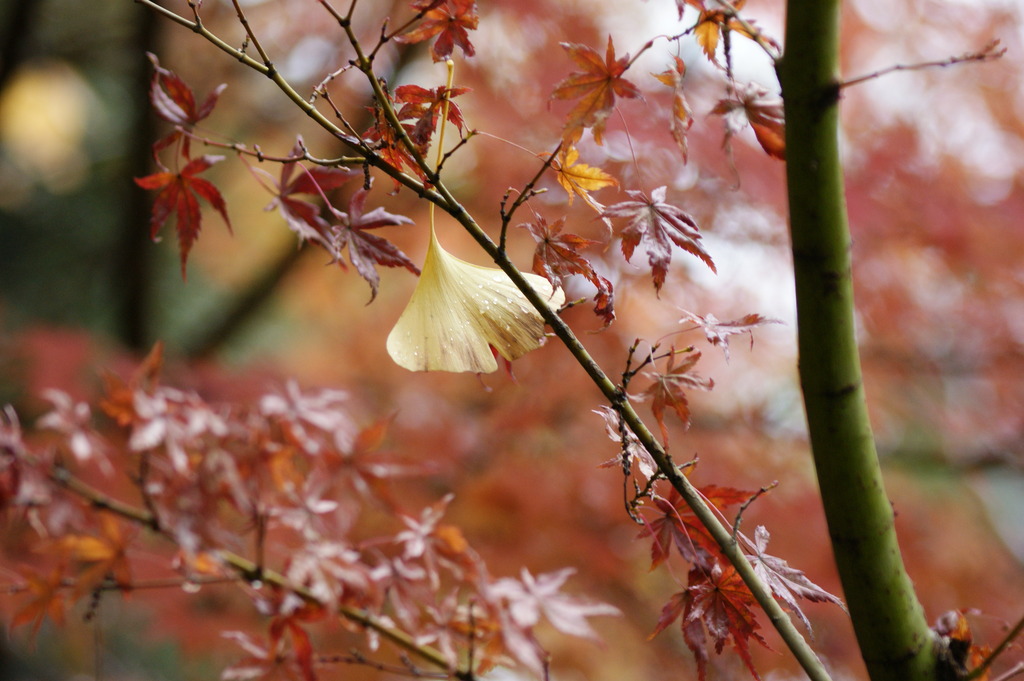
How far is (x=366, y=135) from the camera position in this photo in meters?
0.54

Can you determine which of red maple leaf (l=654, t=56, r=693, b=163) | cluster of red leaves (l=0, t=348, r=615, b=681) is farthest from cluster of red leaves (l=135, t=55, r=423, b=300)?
cluster of red leaves (l=0, t=348, r=615, b=681)

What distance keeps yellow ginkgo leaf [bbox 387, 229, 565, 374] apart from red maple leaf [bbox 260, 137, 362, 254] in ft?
0.39

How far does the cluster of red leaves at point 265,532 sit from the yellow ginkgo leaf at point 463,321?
8.7 inches

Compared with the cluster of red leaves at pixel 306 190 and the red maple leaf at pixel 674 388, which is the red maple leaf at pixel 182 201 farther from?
the red maple leaf at pixel 674 388

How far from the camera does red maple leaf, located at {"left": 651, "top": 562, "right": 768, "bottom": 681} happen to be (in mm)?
536

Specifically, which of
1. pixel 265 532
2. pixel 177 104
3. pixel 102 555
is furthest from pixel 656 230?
pixel 102 555

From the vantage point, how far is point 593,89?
524mm

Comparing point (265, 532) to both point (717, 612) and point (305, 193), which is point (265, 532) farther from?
point (717, 612)

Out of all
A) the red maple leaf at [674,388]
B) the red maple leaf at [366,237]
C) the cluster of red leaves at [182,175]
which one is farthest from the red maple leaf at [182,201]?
the red maple leaf at [674,388]

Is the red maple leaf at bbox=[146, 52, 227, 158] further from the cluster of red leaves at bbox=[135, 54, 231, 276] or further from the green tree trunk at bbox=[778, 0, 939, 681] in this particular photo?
the green tree trunk at bbox=[778, 0, 939, 681]

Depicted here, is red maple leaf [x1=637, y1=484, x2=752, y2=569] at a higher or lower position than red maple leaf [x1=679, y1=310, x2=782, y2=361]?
lower

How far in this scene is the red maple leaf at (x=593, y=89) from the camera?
20.1 inches

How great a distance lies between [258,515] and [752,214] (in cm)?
136

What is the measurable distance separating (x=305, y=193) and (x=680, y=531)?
423 mm
